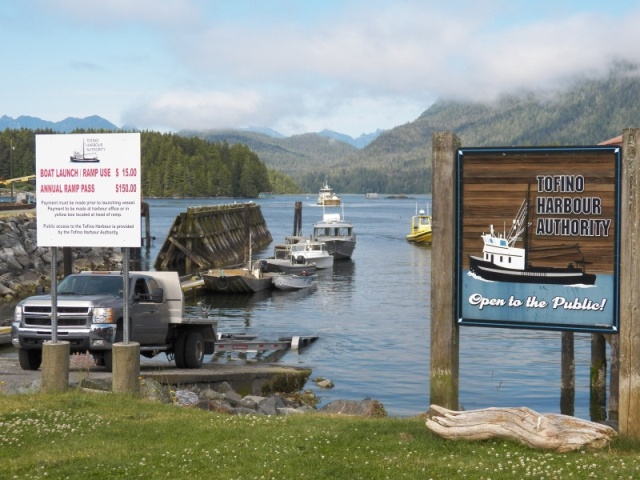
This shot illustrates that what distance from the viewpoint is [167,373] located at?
19.5 m

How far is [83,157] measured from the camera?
1475cm

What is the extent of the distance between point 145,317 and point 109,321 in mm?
1738

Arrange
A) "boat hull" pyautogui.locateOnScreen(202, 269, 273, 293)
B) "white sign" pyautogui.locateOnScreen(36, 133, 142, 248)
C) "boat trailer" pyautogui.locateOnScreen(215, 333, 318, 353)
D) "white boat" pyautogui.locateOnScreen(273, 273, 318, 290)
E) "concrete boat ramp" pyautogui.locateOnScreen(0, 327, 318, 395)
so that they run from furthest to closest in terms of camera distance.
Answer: "white boat" pyautogui.locateOnScreen(273, 273, 318, 290) < "boat hull" pyautogui.locateOnScreen(202, 269, 273, 293) < "boat trailer" pyautogui.locateOnScreen(215, 333, 318, 353) < "concrete boat ramp" pyautogui.locateOnScreen(0, 327, 318, 395) < "white sign" pyautogui.locateOnScreen(36, 133, 142, 248)

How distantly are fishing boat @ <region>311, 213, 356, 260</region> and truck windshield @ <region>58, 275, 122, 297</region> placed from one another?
2212 inches

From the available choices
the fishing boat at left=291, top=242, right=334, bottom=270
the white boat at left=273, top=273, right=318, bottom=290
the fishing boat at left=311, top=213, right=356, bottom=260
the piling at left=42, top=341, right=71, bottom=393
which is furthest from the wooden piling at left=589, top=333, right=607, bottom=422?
the fishing boat at left=311, top=213, right=356, bottom=260

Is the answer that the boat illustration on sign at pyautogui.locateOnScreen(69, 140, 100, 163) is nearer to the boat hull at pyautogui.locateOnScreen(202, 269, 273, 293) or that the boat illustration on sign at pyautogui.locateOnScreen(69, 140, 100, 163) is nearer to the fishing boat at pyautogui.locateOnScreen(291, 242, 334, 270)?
the boat hull at pyautogui.locateOnScreen(202, 269, 273, 293)

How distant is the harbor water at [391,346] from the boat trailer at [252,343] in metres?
0.43

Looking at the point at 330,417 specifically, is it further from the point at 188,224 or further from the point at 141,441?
the point at 188,224

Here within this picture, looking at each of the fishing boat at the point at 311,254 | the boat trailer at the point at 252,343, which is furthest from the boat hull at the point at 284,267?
the boat trailer at the point at 252,343

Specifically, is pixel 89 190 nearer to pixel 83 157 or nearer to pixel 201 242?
pixel 83 157

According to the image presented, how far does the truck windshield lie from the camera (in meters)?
20.0

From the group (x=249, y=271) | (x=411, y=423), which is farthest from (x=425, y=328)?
(x=411, y=423)

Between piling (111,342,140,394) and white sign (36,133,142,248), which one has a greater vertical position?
white sign (36,133,142,248)

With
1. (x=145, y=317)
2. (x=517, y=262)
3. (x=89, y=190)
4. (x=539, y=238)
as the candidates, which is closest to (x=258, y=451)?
(x=517, y=262)
